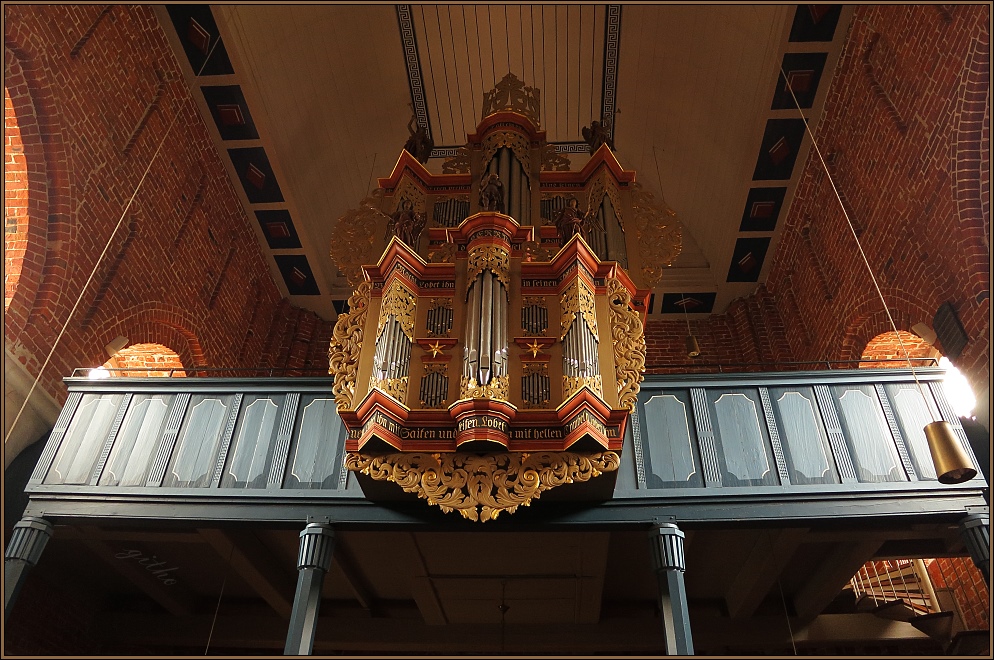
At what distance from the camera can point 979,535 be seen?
709 centimetres

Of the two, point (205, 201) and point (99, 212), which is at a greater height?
point (205, 201)

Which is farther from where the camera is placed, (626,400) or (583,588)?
(583,588)

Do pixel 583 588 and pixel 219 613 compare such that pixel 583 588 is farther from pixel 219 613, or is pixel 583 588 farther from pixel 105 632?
pixel 105 632

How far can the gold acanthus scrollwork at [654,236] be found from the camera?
Answer: 29.5 feet

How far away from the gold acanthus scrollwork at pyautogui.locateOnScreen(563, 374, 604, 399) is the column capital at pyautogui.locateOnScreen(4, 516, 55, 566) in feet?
17.9

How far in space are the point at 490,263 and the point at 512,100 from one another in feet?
14.1

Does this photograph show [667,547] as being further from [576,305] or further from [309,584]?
[309,584]

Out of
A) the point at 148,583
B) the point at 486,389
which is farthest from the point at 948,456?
the point at 148,583

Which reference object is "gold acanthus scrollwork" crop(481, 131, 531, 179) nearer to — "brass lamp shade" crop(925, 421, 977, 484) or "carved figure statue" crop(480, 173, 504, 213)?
"carved figure statue" crop(480, 173, 504, 213)

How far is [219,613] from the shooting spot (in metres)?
11.0

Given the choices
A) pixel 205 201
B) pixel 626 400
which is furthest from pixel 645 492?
pixel 205 201

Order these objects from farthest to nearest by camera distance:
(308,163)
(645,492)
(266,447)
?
(308,163)
(266,447)
(645,492)

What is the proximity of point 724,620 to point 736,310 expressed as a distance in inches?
247

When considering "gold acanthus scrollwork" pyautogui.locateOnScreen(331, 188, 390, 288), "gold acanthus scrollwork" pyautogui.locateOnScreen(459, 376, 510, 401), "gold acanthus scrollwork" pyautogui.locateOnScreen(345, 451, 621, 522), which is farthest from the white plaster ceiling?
"gold acanthus scrollwork" pyautogui.locateOnScreen(345, 451, 621, 522)
